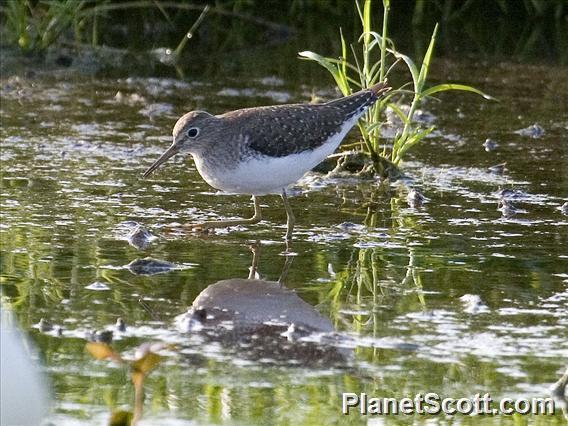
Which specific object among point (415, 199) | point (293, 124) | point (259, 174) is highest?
point (293, 124)

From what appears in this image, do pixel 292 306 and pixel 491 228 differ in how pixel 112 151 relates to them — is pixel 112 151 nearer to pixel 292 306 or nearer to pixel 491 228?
pixel 491 228

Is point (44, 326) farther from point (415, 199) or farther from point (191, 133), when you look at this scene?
point (415, 199)

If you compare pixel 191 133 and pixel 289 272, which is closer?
pixel 289 272

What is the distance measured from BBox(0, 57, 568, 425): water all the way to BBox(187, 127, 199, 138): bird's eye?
0.56 metres

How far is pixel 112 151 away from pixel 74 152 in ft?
0.99

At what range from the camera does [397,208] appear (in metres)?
7.76

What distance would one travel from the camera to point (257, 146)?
6992 millimetres

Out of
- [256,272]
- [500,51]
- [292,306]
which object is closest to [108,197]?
[256,272]

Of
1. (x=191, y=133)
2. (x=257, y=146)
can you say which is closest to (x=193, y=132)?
(x=191, y=133)

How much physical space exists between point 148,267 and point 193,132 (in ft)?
4.06

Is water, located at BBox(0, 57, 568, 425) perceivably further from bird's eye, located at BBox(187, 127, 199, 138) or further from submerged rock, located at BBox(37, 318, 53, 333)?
bird's eye, located at BBox(187, 127, 199, 138)

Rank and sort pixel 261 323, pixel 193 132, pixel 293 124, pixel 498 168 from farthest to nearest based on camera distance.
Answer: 1. pixel 498 168
2. pixel 293 124
3. pixel 193 132
4. pixel 261 323

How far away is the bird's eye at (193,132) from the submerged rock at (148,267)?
1.15 meters

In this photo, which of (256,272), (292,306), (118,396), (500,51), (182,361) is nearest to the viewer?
(118,396)
